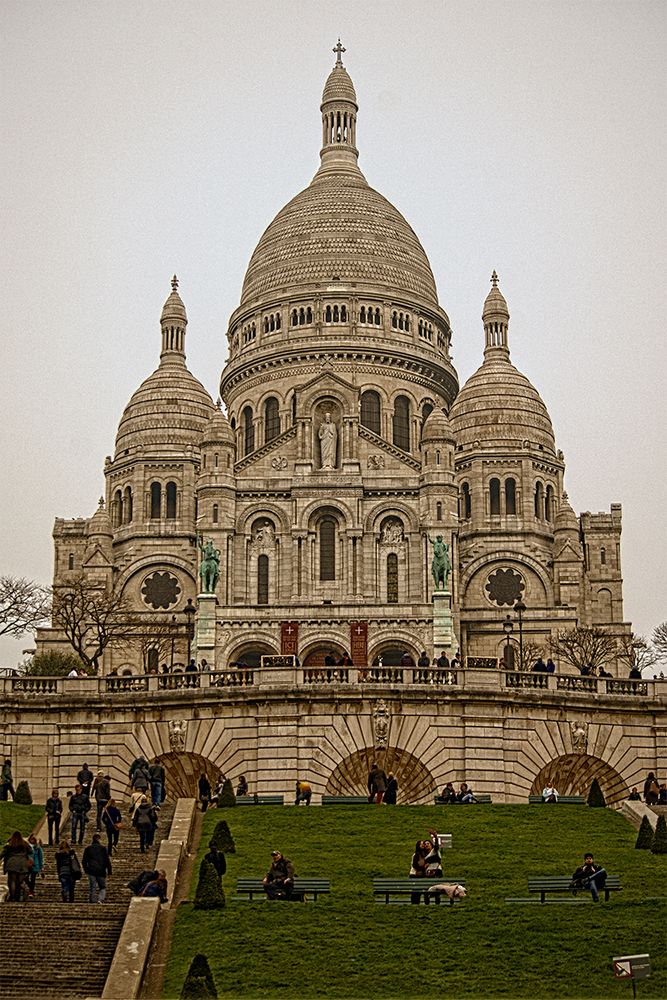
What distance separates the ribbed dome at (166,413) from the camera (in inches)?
4688

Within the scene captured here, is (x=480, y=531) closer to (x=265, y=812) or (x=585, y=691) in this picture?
(x=585, y=691)

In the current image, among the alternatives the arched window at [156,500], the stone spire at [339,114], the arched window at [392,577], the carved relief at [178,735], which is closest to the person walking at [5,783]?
the carved relief at [178,735]

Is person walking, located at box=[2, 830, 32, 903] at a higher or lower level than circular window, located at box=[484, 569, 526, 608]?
lower

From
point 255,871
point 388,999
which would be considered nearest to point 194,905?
point 255,871

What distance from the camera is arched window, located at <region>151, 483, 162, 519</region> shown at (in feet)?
381

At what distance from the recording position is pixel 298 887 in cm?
3522

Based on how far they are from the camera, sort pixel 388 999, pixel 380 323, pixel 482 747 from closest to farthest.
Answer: pixel 388 999
pixel 482 747
pixel 380 323

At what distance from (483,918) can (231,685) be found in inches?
682

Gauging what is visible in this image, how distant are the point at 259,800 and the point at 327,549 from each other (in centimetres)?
5768

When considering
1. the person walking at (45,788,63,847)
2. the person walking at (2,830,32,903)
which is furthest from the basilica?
the person walking at (2,830,32,903)

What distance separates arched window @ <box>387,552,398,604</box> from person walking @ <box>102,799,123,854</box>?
61493mm

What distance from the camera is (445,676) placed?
49812 millimetres

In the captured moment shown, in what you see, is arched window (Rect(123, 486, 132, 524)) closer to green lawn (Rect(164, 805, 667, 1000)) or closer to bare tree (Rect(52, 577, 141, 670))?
bare tree (Rect(52, 577, 141, 670))

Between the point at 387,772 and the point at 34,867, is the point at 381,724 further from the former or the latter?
the point at 34,867
